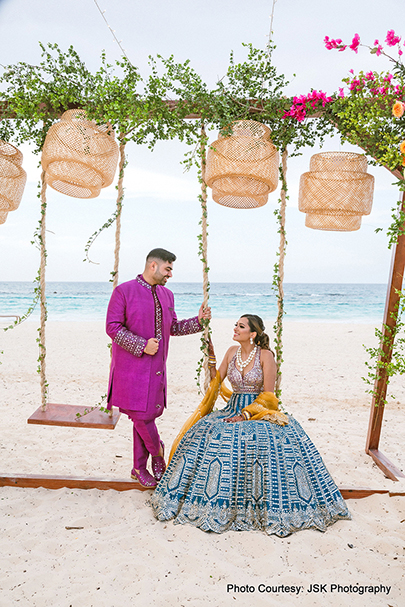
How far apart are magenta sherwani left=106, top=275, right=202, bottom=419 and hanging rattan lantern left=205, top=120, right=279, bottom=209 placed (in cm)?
96

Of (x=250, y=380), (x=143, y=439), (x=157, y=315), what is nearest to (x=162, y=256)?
(x=157, y=315)

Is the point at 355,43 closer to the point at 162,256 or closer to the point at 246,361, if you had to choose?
the point at 162,256

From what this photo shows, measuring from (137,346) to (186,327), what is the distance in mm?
501

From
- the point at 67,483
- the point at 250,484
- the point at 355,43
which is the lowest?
the point at 67,483

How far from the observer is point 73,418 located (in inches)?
128

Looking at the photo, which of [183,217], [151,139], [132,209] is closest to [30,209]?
[132,209]

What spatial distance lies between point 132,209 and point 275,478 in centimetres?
3233

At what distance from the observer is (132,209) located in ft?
109

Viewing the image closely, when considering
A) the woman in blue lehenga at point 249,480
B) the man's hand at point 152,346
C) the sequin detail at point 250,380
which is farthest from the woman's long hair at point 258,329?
the man's hand at point 152,346

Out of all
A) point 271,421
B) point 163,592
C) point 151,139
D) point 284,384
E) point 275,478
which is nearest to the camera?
point 163,592

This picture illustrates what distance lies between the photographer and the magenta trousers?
10.2 ft

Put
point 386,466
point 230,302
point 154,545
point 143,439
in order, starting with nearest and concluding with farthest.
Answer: point 154,545 < point 143,439 < point 386,466 < point 230,302

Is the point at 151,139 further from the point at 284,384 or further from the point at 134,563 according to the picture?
the point at 284,384

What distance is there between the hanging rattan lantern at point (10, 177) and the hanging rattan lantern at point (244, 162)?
60.0 inches
